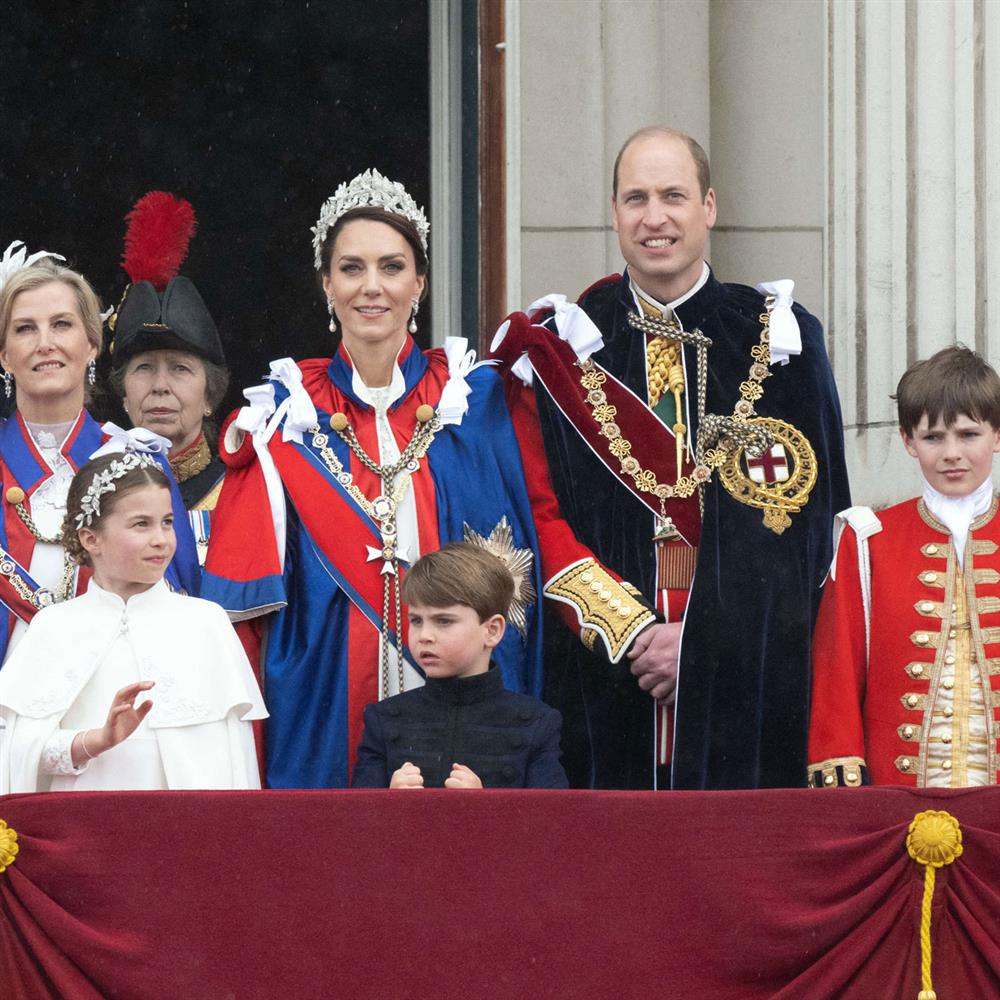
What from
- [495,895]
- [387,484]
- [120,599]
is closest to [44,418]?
[120,599]

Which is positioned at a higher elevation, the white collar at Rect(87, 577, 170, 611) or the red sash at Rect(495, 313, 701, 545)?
the red sash at Rect(495, 313, 701, 545)

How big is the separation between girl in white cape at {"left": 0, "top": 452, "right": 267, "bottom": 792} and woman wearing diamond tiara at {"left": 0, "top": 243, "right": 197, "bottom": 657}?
Answer: 0.22 meters

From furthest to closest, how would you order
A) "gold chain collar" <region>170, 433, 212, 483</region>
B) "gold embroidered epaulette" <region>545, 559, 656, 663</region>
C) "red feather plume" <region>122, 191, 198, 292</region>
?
"red feather plume" <region>122, 191, 198, 292</region> → "gold chain collar" <region>170, 433, 212, 483</region> → "gold embroidered epaulette" <region>545, 559, 656, 663</region>

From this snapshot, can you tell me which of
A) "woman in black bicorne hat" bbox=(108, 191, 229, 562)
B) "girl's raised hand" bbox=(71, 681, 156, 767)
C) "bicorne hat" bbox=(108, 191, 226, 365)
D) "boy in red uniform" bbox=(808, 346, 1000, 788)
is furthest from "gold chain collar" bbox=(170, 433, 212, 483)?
"boy in red uniform" bbox=(808, 346, 1000, 788)

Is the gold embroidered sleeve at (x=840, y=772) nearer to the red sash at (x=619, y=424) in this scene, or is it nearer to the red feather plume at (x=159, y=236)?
the red sash at (x=619, y=424)

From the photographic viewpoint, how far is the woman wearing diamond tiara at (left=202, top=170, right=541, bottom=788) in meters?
4.31

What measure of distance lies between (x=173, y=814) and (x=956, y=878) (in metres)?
1.28

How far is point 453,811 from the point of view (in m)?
3.46

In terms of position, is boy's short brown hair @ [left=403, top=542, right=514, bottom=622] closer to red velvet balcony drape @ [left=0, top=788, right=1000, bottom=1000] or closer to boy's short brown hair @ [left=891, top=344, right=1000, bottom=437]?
red velvet balcony drape @ [left=0, top=788, right=1000, bottom=1000]

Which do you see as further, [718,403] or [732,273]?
[732,273]

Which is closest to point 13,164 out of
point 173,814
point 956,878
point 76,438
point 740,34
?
point 740,34

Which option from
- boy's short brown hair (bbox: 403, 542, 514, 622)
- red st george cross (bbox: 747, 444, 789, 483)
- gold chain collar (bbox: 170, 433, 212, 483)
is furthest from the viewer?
gold chain collar (bbox: 170, 433, 212, 483)

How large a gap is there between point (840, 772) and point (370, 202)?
157 centimetres

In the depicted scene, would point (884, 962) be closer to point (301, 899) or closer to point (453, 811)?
point (453, 811)
